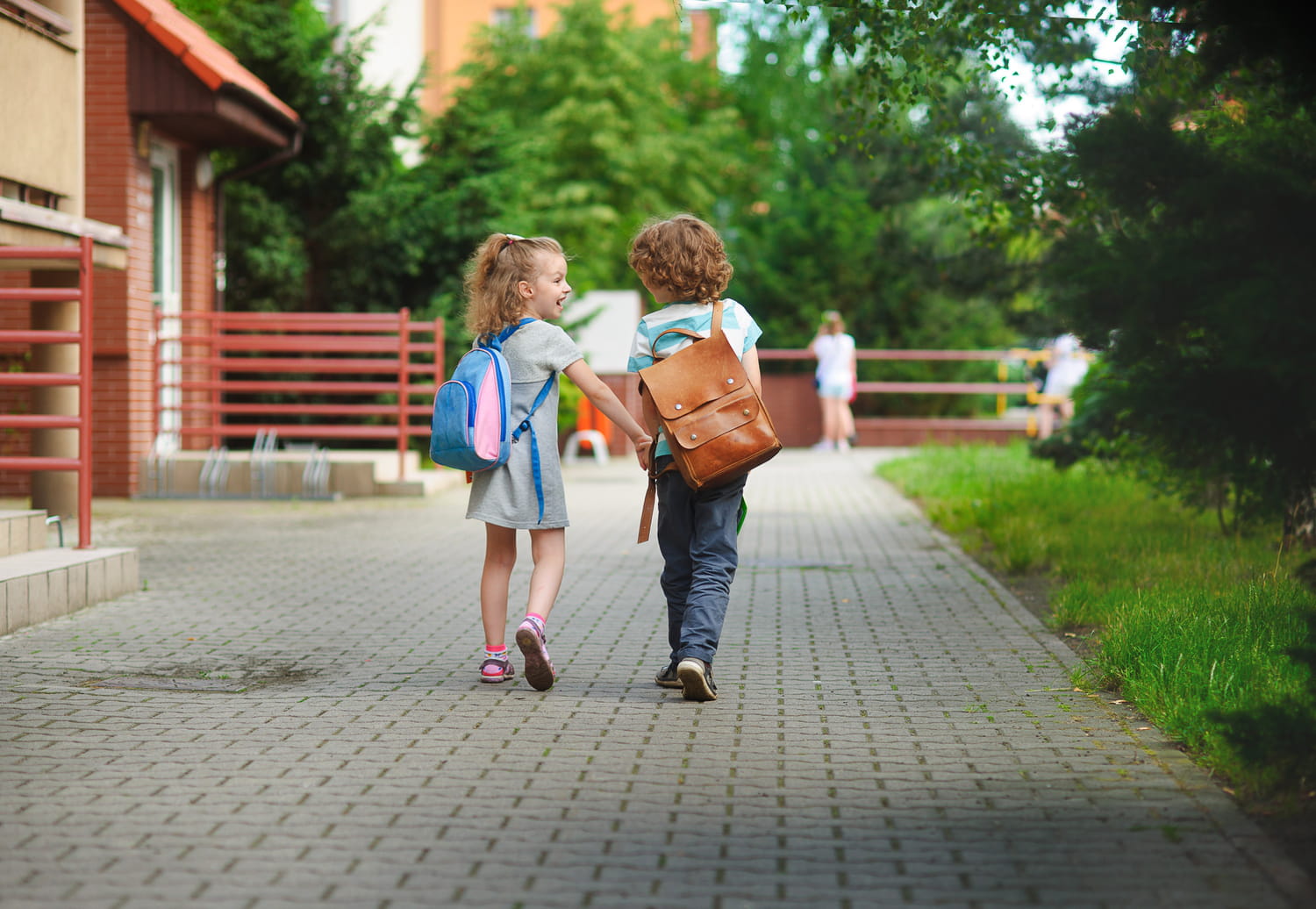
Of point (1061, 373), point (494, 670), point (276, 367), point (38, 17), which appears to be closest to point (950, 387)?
point (1061, 373)

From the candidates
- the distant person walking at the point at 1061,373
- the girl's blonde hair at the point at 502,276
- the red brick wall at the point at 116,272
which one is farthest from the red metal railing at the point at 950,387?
the girl's blonde hair at the point at 502,276

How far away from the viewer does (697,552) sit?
18.3 ft

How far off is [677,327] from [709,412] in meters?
0.35

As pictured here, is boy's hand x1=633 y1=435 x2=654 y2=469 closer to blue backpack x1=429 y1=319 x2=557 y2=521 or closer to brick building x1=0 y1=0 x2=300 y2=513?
blue backpack x1=429 y1=319 x2=557 y2=521

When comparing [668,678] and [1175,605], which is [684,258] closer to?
[668,678]

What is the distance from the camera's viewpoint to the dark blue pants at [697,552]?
5.46m

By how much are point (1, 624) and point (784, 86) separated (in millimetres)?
49177

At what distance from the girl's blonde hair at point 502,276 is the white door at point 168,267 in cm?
1037

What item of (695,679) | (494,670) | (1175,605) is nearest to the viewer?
(695,679)

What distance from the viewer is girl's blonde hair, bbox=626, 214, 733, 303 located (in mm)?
5469

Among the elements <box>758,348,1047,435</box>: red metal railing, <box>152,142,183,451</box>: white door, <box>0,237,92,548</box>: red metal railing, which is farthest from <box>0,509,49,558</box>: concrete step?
<box>758,348,1047,435</box>: red metal railing

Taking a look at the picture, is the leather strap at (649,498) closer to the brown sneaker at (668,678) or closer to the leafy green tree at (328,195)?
the brown sneaker at (668,678)

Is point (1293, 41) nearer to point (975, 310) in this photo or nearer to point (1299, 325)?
point (1299, 325)

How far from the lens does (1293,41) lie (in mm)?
3482
